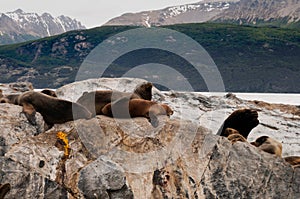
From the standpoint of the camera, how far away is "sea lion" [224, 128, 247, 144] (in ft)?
26.9

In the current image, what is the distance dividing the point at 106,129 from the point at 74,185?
119 cm

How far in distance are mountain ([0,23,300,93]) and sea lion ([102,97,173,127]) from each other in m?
34.0

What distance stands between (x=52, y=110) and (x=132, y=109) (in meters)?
1.50

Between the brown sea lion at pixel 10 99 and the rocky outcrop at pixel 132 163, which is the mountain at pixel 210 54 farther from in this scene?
the rocky outcrop at pixel 132 163

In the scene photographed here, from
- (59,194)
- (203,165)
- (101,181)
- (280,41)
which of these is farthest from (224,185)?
(280,41)

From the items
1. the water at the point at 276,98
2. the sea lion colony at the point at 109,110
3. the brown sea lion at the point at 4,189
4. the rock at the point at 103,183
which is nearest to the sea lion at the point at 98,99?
the sea lion colony at the point at 109,110

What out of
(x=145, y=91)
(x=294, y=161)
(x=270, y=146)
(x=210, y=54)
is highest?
(x=145, y=91)

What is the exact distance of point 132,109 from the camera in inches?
328

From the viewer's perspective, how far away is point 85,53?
336 ft

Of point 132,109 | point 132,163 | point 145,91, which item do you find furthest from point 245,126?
point 132,163

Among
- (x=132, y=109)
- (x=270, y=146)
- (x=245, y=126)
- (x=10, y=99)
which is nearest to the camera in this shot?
(x=132, y=109)

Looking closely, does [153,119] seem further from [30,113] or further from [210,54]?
[210,54]

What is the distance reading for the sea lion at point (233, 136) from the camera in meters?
8.21

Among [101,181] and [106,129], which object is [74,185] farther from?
[106,129]
